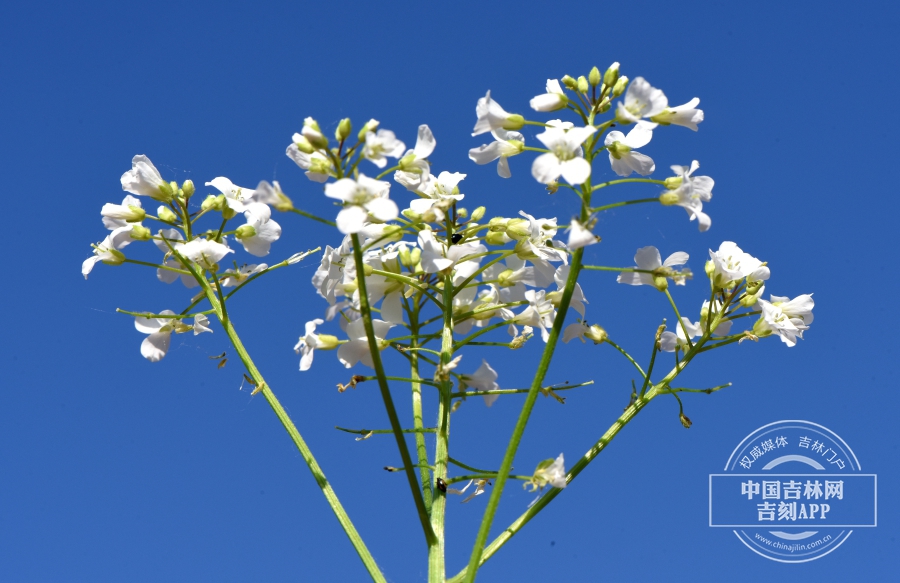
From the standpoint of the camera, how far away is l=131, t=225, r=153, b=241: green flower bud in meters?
2.18

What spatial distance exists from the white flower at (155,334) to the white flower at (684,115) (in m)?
1.41

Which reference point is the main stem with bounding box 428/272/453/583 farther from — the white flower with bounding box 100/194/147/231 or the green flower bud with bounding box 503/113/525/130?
the white flower with bounding box 100/194/147/231

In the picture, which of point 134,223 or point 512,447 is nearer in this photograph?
point 512,447

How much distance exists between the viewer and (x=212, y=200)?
2217 millimetres

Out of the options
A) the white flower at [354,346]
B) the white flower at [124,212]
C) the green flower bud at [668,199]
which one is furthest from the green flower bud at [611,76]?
the white flower at [124,212]

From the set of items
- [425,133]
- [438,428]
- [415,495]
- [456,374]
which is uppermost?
[425,133]

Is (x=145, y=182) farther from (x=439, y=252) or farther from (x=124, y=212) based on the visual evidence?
(x=439, y=252)

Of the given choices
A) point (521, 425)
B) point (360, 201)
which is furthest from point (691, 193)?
point (360, 201)

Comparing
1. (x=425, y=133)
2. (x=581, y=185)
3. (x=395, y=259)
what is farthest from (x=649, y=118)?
(x=395, y=259)

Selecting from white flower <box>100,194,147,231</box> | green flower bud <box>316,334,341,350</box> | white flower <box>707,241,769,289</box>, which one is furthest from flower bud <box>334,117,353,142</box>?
white flower <box>707,241,769,289</box>

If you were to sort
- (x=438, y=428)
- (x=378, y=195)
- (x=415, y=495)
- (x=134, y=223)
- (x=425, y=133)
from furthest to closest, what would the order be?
1. (x=134, y=223)
2. (x=438, y=428)
3. (x=425, y=133)
4. (x=415, y=495)
5. (x=378, y=195)

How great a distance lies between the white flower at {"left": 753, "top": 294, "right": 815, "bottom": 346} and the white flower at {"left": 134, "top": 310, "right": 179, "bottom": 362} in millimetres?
1588

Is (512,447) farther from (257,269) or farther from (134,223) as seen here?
(134,223)

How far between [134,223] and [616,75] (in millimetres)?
1318
